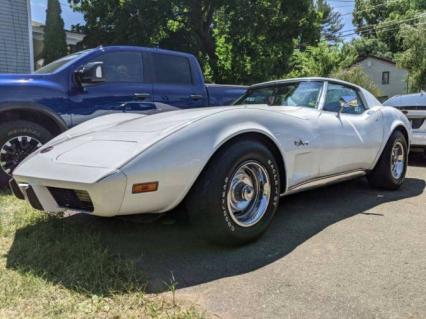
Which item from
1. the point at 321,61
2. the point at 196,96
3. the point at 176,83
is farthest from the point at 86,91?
the point at 321,61

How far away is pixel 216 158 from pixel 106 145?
79cm

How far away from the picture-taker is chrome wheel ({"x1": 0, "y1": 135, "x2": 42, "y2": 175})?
5238mm

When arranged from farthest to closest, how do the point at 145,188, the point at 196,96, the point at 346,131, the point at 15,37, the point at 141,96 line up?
1. the point at 15,37
2. the point at 196,96
3. the point at 141,96
4. the point at 346,131
5. the point at 145,188

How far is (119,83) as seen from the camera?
607 cm

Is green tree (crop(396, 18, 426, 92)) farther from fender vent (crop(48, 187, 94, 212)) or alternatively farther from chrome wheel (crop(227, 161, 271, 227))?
fender vent (crop(48, 187, 94, 212))

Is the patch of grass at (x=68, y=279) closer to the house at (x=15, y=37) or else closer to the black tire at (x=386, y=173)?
the black tire at (x=386, y=173)

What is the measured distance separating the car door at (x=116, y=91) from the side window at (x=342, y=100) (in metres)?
2.52

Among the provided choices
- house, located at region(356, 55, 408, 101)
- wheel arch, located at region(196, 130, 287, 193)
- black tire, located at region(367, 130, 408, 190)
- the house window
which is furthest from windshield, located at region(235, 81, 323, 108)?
the house window

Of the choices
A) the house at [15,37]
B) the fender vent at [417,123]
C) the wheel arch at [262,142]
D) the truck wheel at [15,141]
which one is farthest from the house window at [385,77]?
the wheel arch at [262,142]

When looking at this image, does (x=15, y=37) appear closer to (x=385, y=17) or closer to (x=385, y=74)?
(x=385, y=74)

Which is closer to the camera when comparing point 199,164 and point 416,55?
point 199,164

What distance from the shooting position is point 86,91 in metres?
5.71

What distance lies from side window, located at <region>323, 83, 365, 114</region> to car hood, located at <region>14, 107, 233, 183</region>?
1660 millimetres

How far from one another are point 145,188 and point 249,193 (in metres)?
0.91
